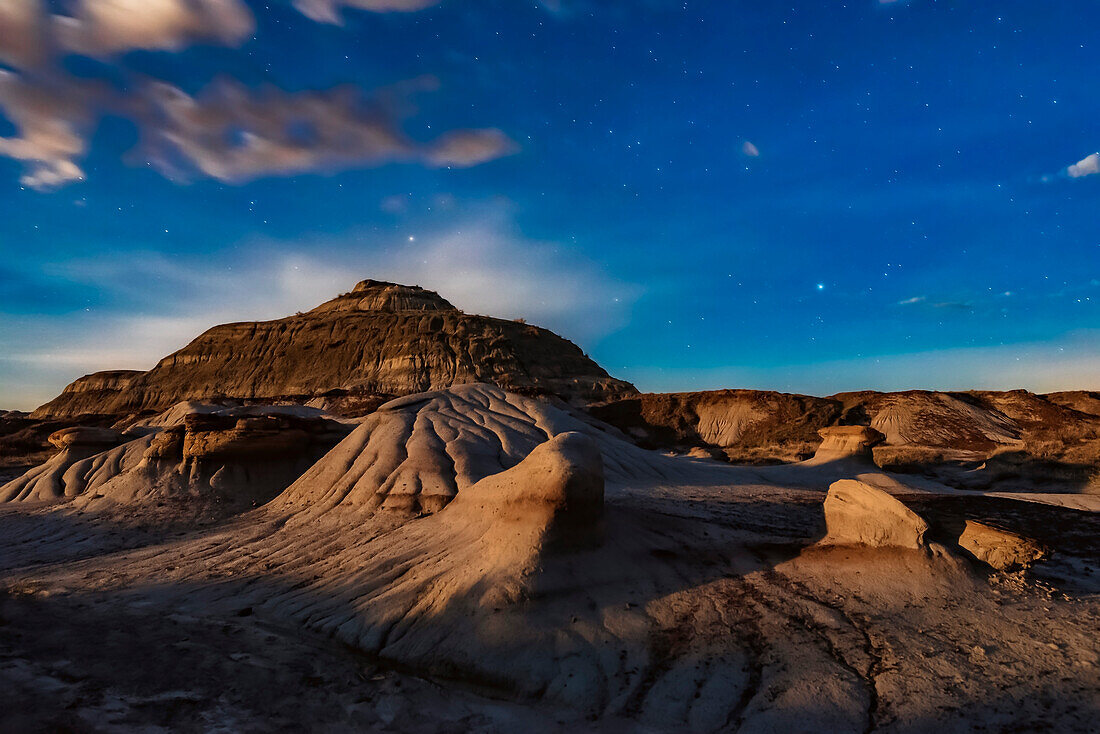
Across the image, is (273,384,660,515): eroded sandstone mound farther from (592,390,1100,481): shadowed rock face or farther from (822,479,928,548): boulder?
(592,390,1100,481): shadowed rock face

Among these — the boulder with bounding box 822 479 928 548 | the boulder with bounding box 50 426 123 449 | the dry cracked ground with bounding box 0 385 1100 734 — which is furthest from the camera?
the boulder with bounding box 50 426 123 449

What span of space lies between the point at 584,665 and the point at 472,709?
0.83 metres

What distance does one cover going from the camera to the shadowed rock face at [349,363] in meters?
42.8

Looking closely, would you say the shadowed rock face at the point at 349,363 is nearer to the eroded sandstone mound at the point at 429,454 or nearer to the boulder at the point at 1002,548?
the eroded sandstone mound at the point at 429,454

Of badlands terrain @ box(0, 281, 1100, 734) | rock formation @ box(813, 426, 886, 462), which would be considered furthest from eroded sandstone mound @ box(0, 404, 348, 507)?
rock formation @ box(813, 426, 886, 462)

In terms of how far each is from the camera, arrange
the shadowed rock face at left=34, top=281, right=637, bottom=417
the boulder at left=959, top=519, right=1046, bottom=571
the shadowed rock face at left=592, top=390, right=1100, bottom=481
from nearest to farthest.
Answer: the boulder at left=959, top=519, right=1046, bottom=571 → the shadowed rock face at left=592, top=390, right=1100, bottom=481 → the shadowed rock face at left=34, top=281, right=637, bottom=417

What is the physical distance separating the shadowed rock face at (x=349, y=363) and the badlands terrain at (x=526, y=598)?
3087cm

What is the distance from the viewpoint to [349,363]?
4481 centimetres

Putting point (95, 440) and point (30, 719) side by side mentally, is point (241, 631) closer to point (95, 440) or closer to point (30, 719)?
point (30, 719)

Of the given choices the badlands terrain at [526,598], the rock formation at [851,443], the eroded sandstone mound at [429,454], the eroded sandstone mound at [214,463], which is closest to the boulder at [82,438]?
the eroded sandstone mound at [214,463]

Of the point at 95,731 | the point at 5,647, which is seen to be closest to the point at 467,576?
the point at 95,731

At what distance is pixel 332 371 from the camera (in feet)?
146

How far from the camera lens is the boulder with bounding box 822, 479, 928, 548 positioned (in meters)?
5.10

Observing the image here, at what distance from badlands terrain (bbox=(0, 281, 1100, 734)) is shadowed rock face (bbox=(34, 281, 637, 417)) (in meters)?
30.9
